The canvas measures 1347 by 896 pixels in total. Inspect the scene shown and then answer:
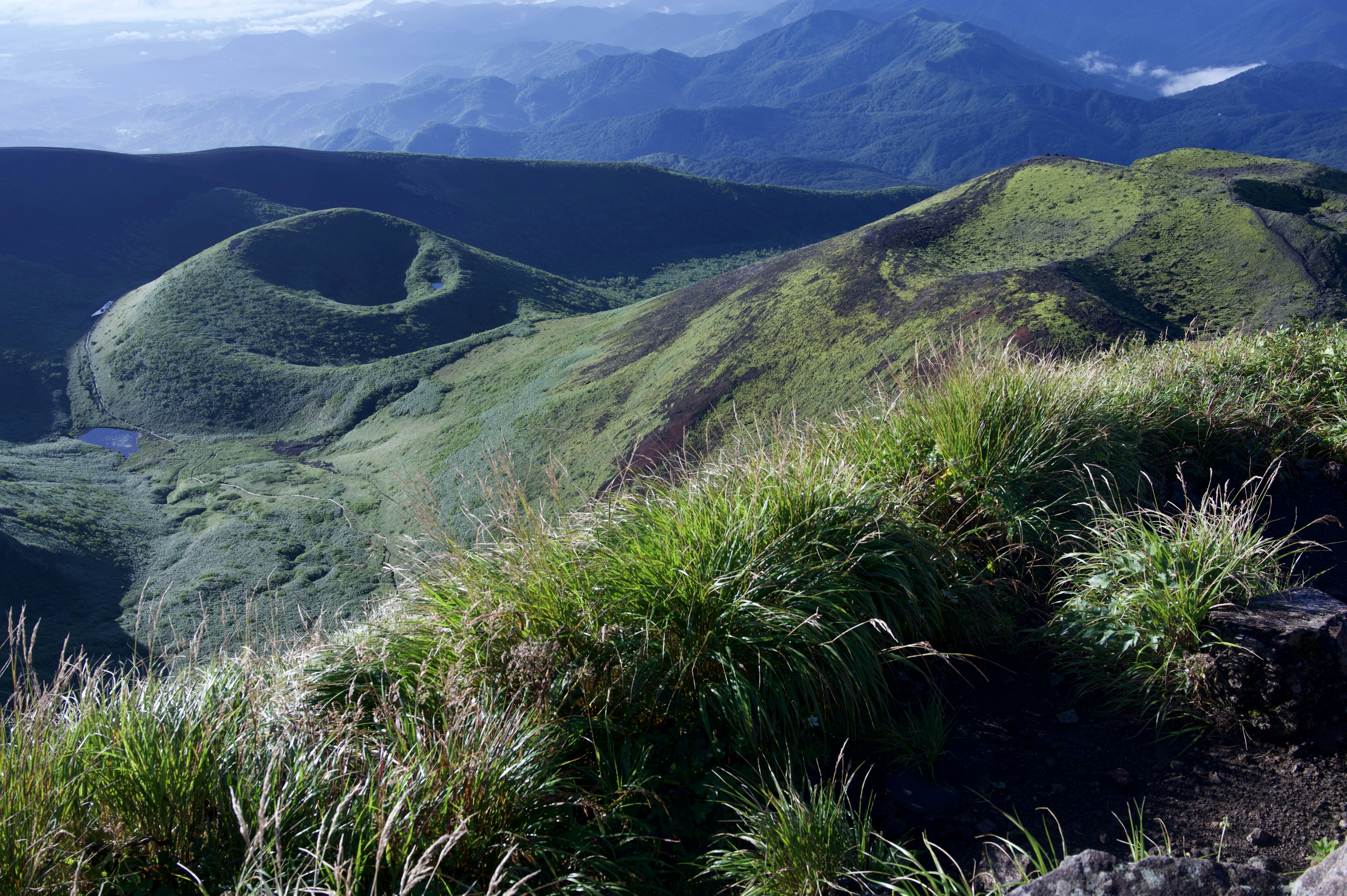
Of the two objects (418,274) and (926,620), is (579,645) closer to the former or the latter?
(926,620)

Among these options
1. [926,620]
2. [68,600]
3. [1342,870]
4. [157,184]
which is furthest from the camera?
[157,184]

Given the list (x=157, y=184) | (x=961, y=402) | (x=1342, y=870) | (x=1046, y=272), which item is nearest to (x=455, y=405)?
(x=1046, y=272)

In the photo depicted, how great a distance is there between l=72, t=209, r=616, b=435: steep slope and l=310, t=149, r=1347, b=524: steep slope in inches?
305

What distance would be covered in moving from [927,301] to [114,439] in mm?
32948

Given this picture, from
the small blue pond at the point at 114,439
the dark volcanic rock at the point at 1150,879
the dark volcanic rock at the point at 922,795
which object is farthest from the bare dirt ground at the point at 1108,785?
the small blue pond at the point at 114,439

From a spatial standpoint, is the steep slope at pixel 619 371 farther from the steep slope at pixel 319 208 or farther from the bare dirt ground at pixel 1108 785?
the steep slope at pixel 319 208

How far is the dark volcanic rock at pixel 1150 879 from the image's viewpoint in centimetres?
215

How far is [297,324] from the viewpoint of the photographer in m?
35.9

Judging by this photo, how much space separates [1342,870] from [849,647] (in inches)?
69.8

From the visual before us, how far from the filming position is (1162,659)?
11.2 feet

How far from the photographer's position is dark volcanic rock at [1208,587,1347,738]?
313cm

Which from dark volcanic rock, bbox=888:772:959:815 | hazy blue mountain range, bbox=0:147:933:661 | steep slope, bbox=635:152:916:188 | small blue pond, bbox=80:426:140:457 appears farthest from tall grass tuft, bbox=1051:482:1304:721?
steep slope, bbox=635:152:916:188

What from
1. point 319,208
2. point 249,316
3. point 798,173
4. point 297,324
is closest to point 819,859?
point 297,324

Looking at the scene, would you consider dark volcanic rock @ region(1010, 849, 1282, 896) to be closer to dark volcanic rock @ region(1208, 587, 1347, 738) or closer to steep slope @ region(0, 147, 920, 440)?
dark volcanic rock @ region(1208, 587, 1347, 738)
